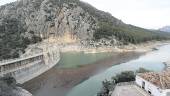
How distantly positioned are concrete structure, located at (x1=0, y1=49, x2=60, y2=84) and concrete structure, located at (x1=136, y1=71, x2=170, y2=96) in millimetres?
29088

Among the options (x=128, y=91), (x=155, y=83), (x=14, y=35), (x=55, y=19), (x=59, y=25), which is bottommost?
(x=128, y=91)

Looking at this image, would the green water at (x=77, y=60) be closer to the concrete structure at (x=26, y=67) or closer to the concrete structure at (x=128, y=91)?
the concrete structure at (x=26, y=67)

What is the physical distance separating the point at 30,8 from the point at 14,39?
3484cm

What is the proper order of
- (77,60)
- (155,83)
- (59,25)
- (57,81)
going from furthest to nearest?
1. (59,25)
2. (77,60)
3. (57,81)
4. (155,83)

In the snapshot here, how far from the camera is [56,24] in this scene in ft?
443

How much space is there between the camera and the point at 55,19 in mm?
136125

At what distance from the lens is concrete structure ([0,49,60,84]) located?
5628 cm

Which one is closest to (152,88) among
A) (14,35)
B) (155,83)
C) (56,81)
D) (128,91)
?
(155,83)

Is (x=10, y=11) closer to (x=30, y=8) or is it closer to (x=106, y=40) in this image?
(x=30, y=8)

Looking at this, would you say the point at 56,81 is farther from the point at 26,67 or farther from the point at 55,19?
the point at 55,19

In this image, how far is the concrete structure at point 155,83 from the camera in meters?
28.8

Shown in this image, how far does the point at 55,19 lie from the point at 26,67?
7619 cm

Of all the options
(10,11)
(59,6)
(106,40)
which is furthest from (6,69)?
(10,11)

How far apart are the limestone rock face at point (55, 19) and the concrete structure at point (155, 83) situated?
95405 millimetres
